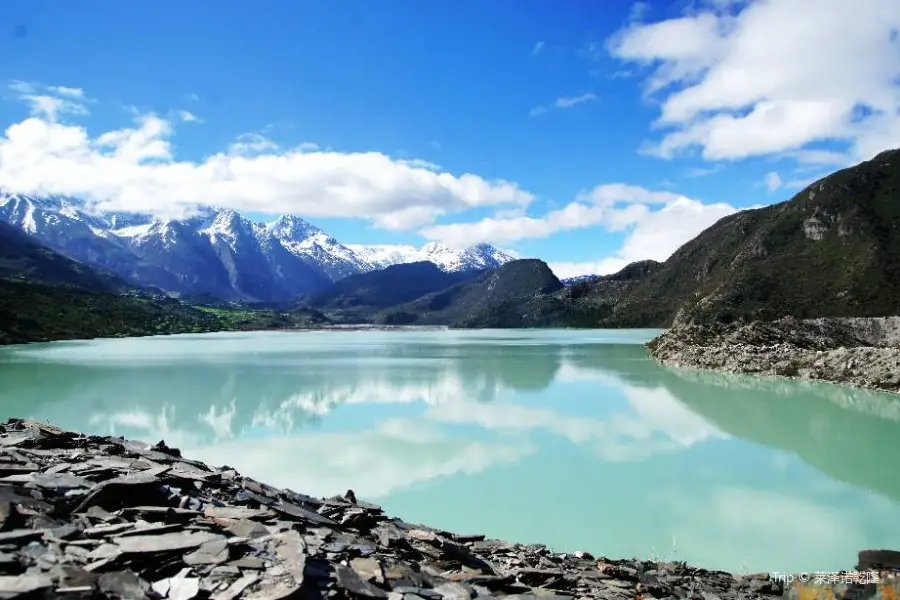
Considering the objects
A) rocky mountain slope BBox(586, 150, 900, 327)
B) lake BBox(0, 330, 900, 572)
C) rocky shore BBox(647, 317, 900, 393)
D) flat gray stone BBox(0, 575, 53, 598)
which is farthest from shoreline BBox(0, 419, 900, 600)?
rocky mountain slope BBox(586, 150, 900, 327)

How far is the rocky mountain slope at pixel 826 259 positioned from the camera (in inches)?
3620

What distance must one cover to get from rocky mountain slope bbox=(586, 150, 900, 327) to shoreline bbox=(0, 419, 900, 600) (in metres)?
81.2

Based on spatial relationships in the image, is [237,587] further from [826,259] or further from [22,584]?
[826,259]

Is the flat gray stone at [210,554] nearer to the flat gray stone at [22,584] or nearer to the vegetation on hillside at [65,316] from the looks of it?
the flat gray stone at [22,584]

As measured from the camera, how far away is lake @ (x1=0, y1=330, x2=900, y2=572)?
47.3 ft

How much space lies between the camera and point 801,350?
177ft

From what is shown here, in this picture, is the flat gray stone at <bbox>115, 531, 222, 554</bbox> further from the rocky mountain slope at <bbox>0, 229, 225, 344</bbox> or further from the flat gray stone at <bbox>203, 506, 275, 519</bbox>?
the rocky mountain slope at <bbox>0, 229, 225, 344</bbox>

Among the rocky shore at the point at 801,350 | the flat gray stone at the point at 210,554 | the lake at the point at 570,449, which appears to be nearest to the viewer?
the flat gray stone at the point at 210,554

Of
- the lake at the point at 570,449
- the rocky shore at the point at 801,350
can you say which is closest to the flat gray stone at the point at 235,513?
the lake at the point at 570,449

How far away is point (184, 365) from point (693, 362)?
53.4 m

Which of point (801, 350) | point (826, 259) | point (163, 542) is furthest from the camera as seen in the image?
point (826, 259)

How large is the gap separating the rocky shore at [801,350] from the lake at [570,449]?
3150mm

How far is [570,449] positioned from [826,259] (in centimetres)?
10600

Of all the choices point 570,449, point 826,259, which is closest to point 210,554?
point 570,449
